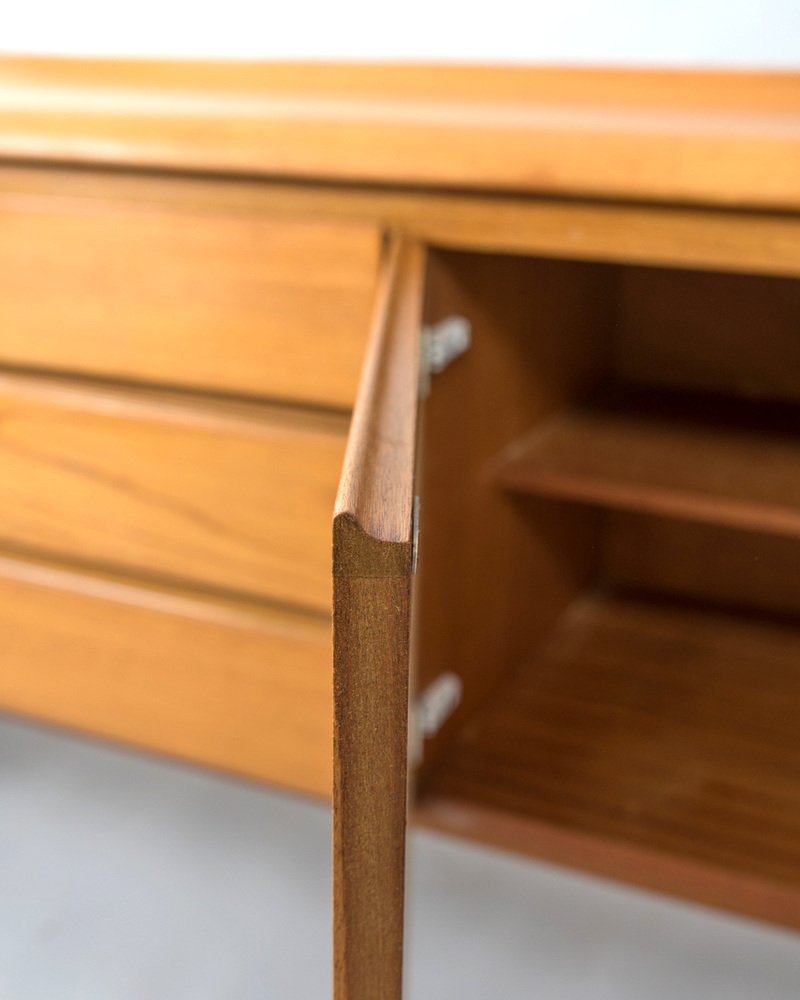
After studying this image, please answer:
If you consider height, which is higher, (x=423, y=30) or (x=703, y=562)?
(x=423, y=30)

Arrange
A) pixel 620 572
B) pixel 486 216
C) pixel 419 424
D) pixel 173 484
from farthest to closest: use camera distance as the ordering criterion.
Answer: pixel 620 572 < pixel 173 484 < pixel 486 216 < pixel 419 424

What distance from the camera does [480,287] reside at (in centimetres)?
82

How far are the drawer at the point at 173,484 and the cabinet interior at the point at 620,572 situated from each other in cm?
8

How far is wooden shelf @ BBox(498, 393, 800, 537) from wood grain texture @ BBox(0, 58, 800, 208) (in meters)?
0.25

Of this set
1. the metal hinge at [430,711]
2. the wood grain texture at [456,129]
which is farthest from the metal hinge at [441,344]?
the metal hinge at [430,711]

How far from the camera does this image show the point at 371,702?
376mm

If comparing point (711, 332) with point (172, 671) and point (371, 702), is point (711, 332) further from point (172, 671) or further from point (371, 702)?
point (371, 702)

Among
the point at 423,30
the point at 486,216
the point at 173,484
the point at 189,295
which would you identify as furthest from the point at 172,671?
the point at 423,30

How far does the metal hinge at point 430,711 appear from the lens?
2.72 ft

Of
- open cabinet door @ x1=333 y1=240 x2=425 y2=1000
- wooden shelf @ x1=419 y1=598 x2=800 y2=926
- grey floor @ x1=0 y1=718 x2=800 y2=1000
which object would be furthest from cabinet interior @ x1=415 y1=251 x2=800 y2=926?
open cabinet door @ x1=333 y1=240 x2=425 y2=1000

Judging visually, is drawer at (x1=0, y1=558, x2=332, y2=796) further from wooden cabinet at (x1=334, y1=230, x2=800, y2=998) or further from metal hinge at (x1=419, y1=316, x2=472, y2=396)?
metal hinge at (x1=419, y1=316, x2=472, y2=396)

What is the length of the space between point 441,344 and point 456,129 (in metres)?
0.14

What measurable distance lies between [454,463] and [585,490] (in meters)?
0.10

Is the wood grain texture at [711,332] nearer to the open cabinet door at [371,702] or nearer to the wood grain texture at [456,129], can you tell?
the wood grain texture at [456,129]
